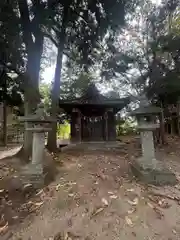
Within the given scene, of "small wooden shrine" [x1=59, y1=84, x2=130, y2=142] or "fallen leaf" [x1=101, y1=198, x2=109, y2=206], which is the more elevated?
"small wooden shrine" [x1=59, y1=84, x2=130, y2=142]

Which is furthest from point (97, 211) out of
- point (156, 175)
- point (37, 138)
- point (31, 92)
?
point (31, 92)

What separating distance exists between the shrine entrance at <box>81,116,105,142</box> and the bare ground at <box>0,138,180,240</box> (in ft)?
26.3

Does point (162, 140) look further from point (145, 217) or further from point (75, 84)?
point (75, 84)

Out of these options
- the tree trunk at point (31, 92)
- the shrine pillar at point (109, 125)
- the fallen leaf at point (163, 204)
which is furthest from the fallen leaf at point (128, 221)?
the shrine pillar at point (109, 125)

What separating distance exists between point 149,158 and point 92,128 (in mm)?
8598

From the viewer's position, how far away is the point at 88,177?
220 inches

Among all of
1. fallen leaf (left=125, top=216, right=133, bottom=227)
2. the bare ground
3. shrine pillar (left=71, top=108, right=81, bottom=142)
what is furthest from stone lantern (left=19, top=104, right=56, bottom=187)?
shrine pillar (left=71, top=108, right=81, bottom=142)

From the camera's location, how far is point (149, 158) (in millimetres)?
5355

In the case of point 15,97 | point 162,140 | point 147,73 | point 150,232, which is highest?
point 147,73

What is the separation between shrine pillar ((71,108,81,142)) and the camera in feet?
43.9

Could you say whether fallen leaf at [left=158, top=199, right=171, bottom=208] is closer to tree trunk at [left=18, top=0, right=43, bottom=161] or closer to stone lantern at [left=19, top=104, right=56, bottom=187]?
stone lantern at [left=19, top=104, right=56, bottom=187]

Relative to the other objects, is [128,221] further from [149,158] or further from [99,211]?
[149,158]

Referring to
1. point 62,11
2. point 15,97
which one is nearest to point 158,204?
point 62,11

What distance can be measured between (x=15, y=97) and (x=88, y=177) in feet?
24.9
